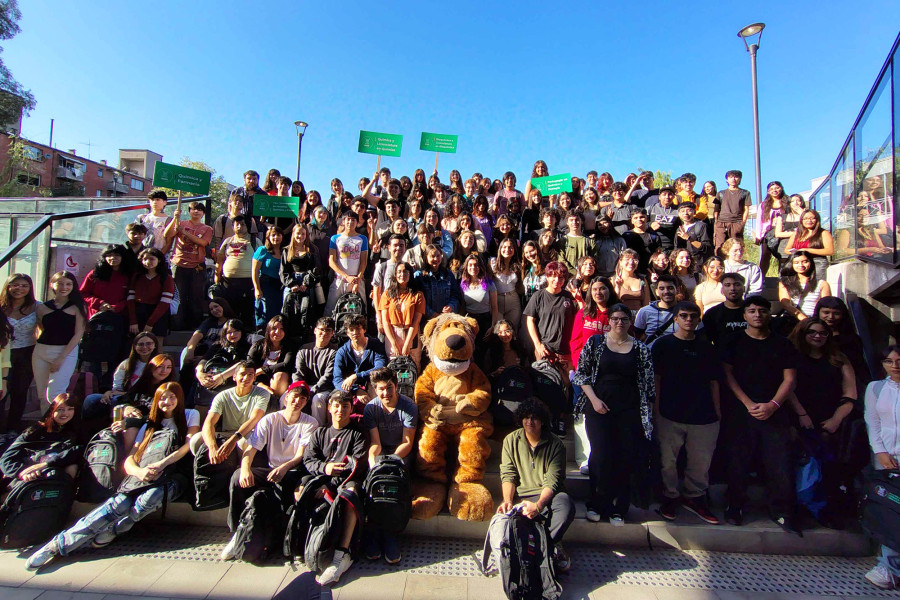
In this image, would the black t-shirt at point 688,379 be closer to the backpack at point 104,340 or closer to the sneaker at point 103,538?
the sneaker at point 103,538

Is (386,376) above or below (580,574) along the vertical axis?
above

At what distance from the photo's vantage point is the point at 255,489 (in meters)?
3.73

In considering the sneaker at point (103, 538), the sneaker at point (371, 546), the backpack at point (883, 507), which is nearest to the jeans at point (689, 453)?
the backpack at point (883, 507)

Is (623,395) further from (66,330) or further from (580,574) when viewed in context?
(66,330)

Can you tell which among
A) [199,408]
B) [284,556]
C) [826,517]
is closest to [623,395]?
[826,517]

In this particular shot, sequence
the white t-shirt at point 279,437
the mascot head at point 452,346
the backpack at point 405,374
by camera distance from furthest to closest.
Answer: the backpack at point 405,374
the mascot head at point 452,346
the white t-shirt at point 279,437

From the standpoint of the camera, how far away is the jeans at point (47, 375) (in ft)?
15.5

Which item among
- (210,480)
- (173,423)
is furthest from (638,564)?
(173,423)

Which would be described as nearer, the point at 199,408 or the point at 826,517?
the point at 826,517

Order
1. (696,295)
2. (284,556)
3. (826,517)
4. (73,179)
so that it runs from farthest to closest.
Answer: (73,179), (696,295), (826,517), (284,556)

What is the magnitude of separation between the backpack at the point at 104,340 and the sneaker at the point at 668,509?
581 centimetres

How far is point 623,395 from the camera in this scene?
384cm

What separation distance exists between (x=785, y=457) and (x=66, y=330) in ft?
23.1

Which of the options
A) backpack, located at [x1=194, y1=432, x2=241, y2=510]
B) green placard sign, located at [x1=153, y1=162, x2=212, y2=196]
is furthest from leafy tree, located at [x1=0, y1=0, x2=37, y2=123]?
backpack, located at [x1=194, y1=432, x2=241, y2=510]
